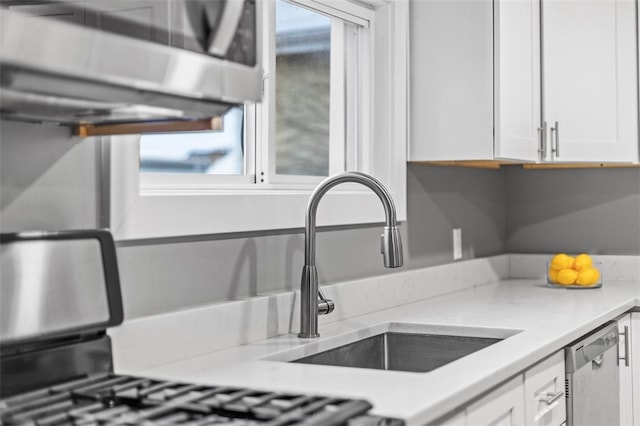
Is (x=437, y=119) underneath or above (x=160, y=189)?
above

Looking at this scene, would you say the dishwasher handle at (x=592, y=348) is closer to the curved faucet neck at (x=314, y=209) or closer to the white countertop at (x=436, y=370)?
the white countertop at (x=436, y=370)

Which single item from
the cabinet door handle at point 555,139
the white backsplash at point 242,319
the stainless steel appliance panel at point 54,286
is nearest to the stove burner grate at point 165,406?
the stainless steel appliance panel at point 54,286

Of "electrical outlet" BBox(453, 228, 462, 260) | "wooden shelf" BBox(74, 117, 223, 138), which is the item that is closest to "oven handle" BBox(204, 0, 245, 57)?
"wooden shelf" BBox(74, 117, 223, 138)

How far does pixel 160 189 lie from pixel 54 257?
544mm

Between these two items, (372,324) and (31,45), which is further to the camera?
(372,324)

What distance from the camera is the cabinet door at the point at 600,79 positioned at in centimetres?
339

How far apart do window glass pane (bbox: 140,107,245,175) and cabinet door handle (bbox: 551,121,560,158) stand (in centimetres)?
141

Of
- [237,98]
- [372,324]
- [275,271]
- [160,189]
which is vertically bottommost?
[372,324]

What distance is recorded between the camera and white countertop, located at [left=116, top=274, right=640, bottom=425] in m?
1.59

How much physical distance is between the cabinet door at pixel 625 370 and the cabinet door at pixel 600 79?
74cm

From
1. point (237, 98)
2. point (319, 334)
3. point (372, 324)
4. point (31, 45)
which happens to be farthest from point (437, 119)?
point (31, 45)

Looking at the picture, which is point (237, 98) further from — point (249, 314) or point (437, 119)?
point (437, 119)

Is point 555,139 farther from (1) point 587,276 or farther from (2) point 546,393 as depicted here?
A: (2) point 546,393

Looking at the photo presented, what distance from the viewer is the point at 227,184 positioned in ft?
7.78
